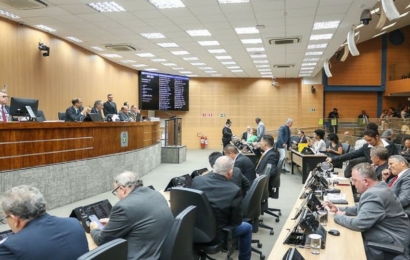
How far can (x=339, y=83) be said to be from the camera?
2017 centimetres

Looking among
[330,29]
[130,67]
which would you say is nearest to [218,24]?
[330,29]

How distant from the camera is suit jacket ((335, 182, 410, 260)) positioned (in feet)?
8.99

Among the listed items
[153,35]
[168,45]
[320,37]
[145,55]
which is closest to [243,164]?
[153,35]

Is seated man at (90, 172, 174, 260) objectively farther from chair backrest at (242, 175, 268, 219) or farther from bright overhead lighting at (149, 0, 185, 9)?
bright overhead lighting at (149, 0, 185, 9)

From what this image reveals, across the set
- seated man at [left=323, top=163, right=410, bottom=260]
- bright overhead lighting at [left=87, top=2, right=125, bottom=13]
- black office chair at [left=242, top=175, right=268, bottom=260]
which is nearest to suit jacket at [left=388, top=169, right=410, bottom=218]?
seated man at [left=323, top=163, right=410, bottom=260]

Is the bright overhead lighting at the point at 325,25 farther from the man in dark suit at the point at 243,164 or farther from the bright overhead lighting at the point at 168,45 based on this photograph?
the man in dark suit at the point at 243,164

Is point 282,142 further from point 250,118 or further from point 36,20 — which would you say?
point 250,118

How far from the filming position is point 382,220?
9.11 feet

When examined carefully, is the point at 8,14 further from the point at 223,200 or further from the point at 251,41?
the point at 223,200

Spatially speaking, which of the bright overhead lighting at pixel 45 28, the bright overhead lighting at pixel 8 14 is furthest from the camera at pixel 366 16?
the bright overhead lighting at pixel 8 14

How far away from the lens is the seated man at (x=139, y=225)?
242 cm

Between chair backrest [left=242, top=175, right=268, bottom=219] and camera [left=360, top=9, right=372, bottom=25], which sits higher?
camera [left=360, top=9, right=372, bottom=25]

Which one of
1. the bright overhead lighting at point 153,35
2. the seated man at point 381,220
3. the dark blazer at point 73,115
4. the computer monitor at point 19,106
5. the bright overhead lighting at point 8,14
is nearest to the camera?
the seated man at point 381,220

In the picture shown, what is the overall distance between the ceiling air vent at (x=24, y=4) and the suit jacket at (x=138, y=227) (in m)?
6.10
